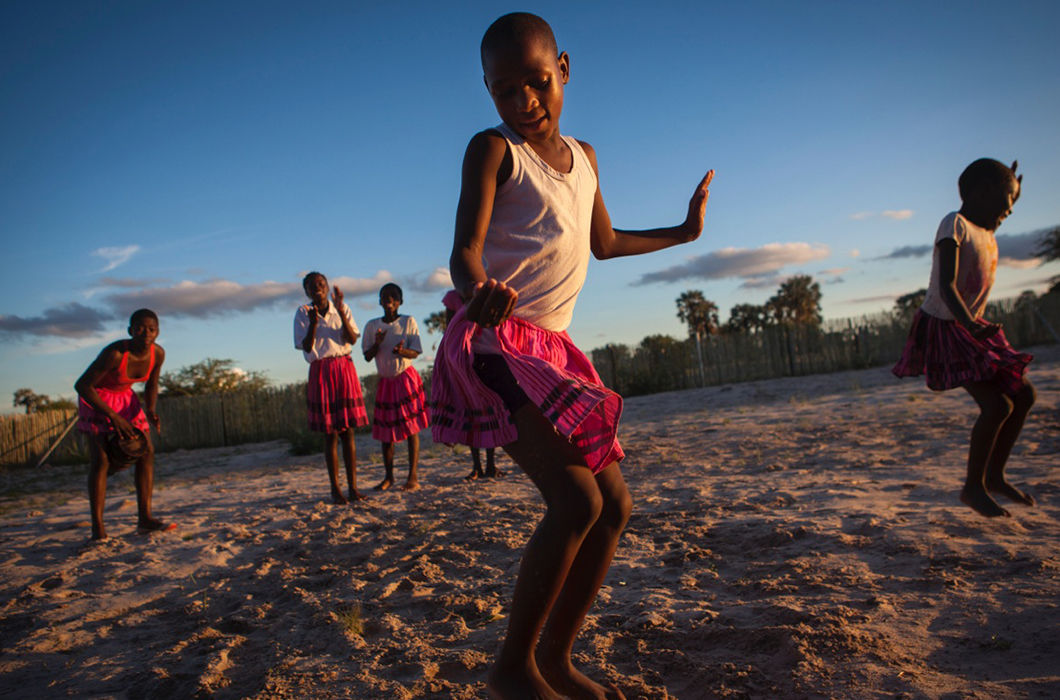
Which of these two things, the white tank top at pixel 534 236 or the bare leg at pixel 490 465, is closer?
the white tank top at pixel 534 236

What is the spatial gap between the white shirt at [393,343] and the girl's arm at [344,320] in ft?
1.55

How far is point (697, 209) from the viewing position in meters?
2.40

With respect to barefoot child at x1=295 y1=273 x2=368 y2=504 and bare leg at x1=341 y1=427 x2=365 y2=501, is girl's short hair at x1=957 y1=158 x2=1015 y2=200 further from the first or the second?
bare leg at x1=341 y1=427 x2=365 y2=501

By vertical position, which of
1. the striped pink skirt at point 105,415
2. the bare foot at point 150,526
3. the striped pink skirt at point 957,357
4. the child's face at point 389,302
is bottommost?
the bare foot at point 150,526

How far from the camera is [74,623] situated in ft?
10.1

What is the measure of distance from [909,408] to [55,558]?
30.6ft

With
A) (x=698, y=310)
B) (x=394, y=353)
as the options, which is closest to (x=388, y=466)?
(x=394, y=353)

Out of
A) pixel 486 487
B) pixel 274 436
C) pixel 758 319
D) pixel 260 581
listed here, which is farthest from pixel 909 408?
pixel 758 319

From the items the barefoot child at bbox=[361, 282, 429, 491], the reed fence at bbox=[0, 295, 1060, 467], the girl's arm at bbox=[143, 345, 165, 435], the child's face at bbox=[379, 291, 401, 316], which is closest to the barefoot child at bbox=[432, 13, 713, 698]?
the girl's arm at bbox=[143, 345, 165, 435]

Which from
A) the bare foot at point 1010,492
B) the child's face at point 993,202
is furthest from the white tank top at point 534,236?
the bare foot at point 1010,492

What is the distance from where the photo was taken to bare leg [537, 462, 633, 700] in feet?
5.70

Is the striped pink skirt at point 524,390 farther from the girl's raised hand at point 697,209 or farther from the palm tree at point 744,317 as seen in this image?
the palm tree at point 744,317

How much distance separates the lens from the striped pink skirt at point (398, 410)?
6.20 metres

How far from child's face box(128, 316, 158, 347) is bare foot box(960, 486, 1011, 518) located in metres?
5.57
